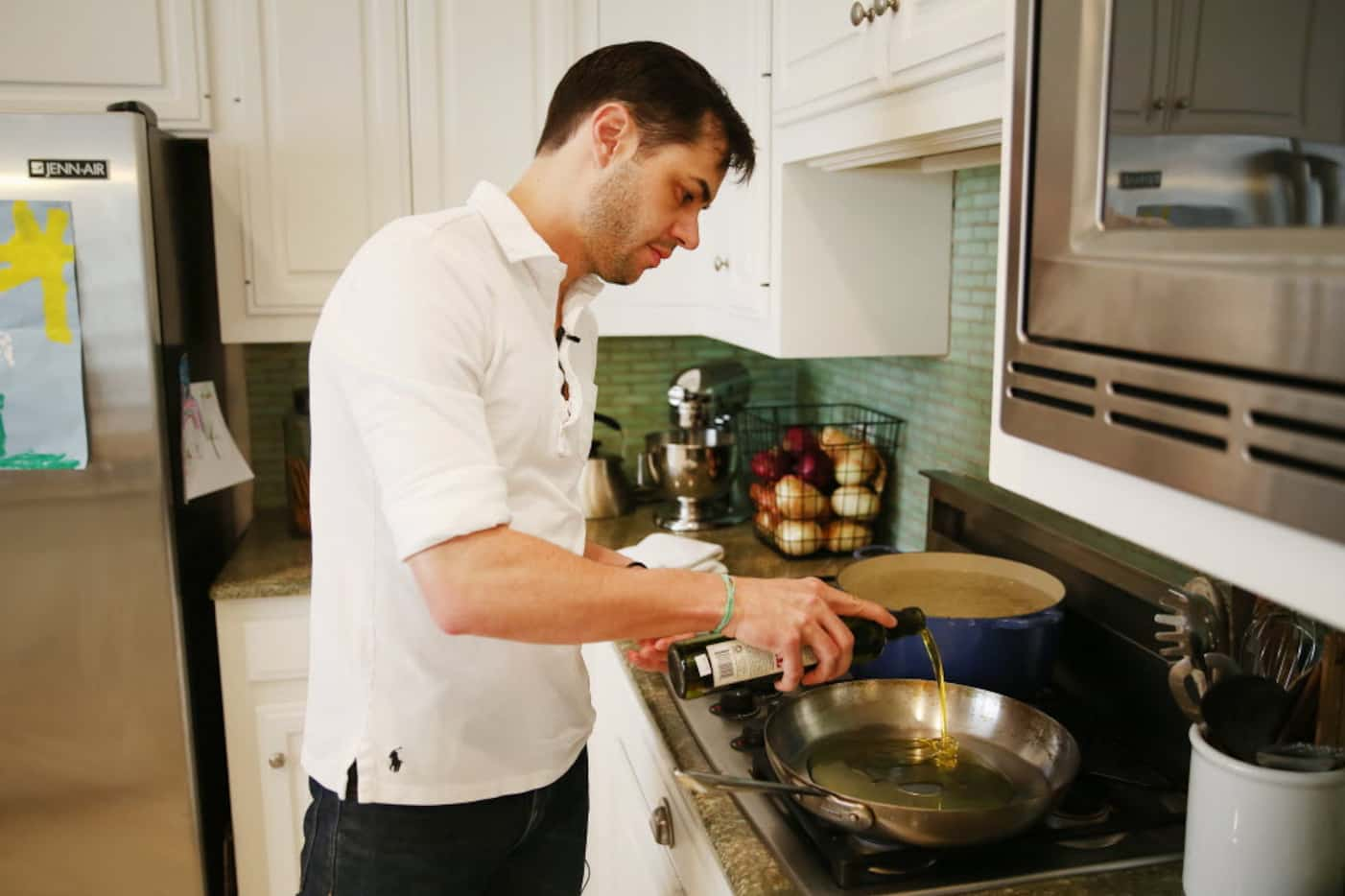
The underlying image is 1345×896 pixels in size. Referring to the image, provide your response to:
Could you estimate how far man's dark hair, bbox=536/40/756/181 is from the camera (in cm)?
123

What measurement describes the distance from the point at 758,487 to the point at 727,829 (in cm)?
119

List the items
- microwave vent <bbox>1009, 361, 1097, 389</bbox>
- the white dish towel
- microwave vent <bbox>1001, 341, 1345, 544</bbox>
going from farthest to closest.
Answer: the white dish towel < microwave vent <bbox>1009, 361, 1097, 389</bbox> < microwave vent <bbox>1001, 341, 1345, 544</bbox>

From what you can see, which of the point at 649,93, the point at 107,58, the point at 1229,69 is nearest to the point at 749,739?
the point at 649,93

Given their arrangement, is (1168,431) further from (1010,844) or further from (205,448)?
(205,448)

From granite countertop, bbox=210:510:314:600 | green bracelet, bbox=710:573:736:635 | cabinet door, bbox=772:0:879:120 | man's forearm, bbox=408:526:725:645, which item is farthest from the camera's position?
granite countertop, bbox=210:510:314:600

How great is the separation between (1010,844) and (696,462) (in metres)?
1.38

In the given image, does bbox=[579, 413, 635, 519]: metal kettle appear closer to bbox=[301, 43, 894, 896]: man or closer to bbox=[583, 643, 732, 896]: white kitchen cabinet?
bbox=[583, 643, 732, 896]: white kitchen cabinet

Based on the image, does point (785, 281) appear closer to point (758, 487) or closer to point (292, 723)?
point (758, 487)

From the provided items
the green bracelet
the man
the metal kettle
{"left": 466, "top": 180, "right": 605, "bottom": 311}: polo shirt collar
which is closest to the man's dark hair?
the man

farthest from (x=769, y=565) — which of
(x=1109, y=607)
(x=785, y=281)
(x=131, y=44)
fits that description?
(x=131, y=44)

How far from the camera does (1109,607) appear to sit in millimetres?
1461

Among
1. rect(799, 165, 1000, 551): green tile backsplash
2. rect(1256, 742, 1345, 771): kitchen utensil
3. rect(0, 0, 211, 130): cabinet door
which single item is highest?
rect(0, 0, 211, 130): cabinet door

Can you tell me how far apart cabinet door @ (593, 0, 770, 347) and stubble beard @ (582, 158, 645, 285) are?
565 millimetres

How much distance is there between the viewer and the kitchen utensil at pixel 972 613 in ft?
4.48
